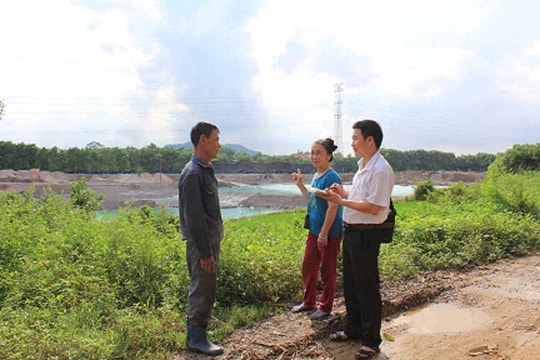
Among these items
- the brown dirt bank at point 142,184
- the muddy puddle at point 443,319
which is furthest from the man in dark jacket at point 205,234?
the brown dirt bank at point 142,184

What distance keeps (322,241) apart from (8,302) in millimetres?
2790

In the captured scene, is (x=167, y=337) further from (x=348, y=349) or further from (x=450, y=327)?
(x=450, y=327)

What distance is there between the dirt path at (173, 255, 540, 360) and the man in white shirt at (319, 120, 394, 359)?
32cm

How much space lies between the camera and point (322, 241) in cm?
350

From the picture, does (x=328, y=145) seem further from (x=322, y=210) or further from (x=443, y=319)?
Answer: (x=443, y=319)

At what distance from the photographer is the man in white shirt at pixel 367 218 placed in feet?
9.52

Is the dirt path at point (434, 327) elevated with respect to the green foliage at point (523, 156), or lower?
lower

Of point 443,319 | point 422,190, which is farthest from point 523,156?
point 443,319

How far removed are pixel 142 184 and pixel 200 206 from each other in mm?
54519

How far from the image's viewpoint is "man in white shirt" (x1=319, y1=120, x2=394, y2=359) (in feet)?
9.52

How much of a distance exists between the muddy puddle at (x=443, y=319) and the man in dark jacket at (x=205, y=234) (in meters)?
1.97

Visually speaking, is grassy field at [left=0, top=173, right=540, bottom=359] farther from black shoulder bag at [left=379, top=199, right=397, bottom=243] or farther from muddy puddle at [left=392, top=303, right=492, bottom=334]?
black shoulder bag at [left=379, top=199, right=397, bottom=243]

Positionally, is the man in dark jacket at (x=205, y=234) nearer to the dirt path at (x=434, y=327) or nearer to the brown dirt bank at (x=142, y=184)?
the dirt path at (x=434, y=327)

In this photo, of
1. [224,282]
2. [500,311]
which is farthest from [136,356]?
[500,311]
